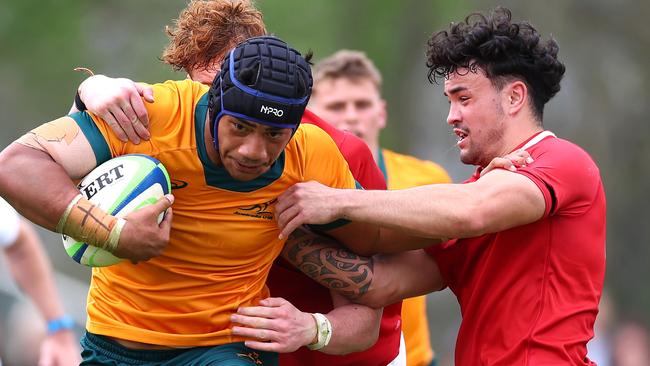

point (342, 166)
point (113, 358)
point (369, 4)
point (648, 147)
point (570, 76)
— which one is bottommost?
point (113, 358)

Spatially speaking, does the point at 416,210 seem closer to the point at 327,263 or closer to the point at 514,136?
the point at 327,263

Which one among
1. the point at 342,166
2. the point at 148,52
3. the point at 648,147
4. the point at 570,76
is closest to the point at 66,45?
the point at 148,52

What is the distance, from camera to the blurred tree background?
1598cm

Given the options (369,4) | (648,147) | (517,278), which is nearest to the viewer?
(517,278)

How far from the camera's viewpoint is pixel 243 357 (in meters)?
5.13

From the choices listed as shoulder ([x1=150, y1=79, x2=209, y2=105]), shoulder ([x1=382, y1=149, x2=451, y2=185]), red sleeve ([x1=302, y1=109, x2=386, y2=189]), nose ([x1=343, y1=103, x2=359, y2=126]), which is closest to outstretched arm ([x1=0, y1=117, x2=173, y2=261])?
shoulder ([x1=150, y1=79, x2=209, y2=105])

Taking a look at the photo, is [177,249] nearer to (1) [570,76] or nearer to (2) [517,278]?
(2) [517,278]

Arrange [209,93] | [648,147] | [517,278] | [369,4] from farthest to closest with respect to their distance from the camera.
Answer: [369,4]
[648,147]
[517,278]
[209,93]

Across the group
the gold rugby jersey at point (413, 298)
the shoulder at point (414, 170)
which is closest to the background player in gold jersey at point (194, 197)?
the gold rugby jersey at point (413, 298)

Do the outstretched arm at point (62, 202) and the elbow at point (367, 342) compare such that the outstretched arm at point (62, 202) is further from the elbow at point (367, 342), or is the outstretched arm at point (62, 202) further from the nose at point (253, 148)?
the elbow at point (367, 342)

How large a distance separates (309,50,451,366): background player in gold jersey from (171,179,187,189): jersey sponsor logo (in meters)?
3.83

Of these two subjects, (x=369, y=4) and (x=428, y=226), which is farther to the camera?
(x=369, y=4)

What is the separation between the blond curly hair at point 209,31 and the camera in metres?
5.63

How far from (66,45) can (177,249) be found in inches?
496
